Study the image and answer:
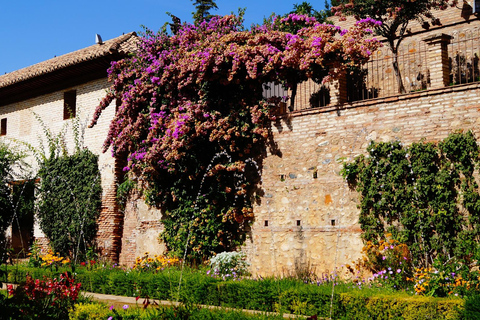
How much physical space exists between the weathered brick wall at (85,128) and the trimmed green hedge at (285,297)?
4198 millimetres

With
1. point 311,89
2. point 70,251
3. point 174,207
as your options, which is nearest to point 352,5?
point 311,89

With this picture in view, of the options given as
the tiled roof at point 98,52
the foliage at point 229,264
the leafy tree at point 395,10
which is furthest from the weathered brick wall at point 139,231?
the leafy tree at point 395,10

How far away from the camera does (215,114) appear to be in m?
11.5

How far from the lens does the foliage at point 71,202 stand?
14.3 m

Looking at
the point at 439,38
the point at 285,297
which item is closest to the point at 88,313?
the point at 285,297

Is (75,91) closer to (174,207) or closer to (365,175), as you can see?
(174,207)

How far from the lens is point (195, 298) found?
8.13 metres

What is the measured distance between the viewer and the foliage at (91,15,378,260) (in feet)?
35.9

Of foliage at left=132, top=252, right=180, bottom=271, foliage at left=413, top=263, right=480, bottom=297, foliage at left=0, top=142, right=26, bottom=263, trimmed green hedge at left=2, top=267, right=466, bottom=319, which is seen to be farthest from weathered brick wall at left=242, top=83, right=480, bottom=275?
foliage at left=0, top=142, right=26, bottom=263

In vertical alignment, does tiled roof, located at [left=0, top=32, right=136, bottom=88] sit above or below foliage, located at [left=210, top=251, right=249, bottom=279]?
above

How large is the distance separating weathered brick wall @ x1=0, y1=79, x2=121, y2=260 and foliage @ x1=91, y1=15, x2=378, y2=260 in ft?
4.91

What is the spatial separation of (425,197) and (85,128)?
31.3 feet

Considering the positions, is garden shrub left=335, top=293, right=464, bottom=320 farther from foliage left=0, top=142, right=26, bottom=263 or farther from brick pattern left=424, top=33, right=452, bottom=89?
foliage left=0, top=142, right=26, bottom=263

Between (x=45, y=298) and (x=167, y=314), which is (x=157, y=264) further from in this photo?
(x=167, y=314)
